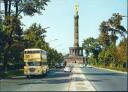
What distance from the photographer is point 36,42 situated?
301ft

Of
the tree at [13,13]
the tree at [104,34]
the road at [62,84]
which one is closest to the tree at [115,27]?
the tree at [104,34]

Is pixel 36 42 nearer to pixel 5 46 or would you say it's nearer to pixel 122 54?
pixel 122 54

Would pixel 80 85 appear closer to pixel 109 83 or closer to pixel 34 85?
pixel 109 83

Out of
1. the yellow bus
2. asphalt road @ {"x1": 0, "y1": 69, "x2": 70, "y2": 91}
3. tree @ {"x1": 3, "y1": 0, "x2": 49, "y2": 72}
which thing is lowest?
asphalt road @ {"x1": 0, "y1": 69, "x2": 70, "y2": 91}

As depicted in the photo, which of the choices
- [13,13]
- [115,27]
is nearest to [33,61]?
[13,13]

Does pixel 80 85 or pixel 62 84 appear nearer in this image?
pixel 80 85

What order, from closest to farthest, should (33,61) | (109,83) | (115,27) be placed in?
1. (109,83)
2. (33,61)
3. (115,27)

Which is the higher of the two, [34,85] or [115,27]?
[115,27]

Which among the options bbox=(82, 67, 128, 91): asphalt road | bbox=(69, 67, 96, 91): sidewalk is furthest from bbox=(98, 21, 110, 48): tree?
bbox=(69, 67, 96, 91): sidewalk

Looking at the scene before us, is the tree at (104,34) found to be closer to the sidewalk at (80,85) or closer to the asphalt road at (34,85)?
the sidewalk at (80,85)

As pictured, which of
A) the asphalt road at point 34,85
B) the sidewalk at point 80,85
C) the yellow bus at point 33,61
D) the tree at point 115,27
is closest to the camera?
the sidewalk at point 80,85

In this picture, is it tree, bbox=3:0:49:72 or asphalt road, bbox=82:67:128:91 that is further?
tree, bbox=3:0:49:72

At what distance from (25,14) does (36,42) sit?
28.0 m

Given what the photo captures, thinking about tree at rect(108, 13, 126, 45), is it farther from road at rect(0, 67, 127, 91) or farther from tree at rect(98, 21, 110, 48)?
road at rect(0, 67, 127, 91)
